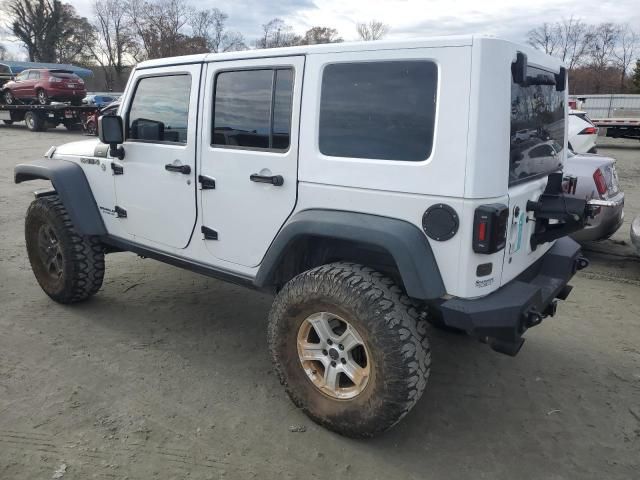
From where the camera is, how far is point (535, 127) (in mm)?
2873

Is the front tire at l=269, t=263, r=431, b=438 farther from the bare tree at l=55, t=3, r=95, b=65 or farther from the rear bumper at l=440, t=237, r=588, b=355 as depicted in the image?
the bare tree at l=55, t=3, r=95, b=65

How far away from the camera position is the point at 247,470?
254 cm

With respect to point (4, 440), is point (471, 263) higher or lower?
higher

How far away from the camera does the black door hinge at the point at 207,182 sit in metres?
3.27

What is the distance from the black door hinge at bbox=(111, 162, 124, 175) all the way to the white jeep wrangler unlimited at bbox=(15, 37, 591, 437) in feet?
0.81

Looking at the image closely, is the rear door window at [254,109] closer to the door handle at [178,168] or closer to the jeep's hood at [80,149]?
the door handle at [178,168]

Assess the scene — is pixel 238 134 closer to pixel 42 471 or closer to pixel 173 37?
pixel 42 471

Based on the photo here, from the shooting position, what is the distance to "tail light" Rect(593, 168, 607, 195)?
5453 millimetres

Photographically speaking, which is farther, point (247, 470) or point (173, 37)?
point (173, 37)

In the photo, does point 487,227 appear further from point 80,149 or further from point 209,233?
point 80,149

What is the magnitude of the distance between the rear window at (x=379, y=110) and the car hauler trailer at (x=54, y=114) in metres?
20.0

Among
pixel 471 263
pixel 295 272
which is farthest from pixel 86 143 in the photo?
pixel 471 263

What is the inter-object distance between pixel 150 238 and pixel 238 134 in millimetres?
1216

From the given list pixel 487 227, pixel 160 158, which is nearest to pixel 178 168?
pixel 160 158
